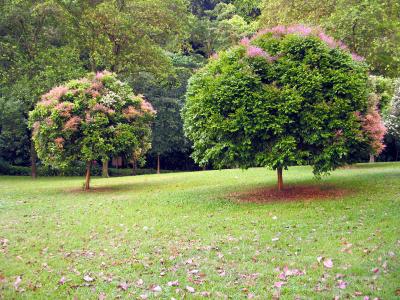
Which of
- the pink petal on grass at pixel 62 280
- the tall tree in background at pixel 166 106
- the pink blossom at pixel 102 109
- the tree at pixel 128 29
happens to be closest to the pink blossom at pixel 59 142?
the pink blossom at pixel 102 109

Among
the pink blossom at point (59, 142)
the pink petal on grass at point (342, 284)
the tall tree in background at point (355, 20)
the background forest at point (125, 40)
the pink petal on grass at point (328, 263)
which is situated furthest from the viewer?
the background forest at point (125, 40)

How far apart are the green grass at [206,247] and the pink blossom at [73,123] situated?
3.85 m

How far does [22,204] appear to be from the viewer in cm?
1405

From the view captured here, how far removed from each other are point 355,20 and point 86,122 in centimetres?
1382

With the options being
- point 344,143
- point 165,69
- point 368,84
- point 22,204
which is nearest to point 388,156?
point 165,69

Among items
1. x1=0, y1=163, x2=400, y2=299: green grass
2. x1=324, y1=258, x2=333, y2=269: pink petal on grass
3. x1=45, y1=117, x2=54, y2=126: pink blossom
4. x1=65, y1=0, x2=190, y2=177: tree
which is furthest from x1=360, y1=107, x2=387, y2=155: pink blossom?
x1=65, y1=0, x2=190, y2=177: tree

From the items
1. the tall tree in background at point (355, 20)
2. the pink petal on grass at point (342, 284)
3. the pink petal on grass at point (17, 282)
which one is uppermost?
the tall tree in background at point (355, 20)

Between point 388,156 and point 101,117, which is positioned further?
point 388,156

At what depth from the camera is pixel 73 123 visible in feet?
51.5

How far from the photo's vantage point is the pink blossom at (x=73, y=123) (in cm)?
1565

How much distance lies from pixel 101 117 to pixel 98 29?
11807mm

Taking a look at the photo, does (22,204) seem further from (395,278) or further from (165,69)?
(165,69)

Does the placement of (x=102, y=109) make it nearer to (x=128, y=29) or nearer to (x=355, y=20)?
(x=128, y=29)

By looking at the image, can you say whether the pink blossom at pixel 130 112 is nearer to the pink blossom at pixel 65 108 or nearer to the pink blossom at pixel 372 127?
the pink blossom at pixel 65 108
